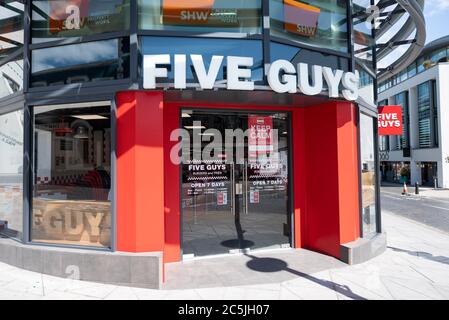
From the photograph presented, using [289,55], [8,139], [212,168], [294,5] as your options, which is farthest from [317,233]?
[8,139]

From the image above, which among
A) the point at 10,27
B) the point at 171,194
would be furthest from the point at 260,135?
the point at 10,27

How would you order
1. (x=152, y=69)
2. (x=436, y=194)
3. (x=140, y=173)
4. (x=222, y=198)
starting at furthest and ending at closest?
(x=436, y=194) < (x=222, y=198) < (x=140, y=173) < (x=152, y=69)

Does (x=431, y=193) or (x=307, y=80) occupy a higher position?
(x=307, y=80)

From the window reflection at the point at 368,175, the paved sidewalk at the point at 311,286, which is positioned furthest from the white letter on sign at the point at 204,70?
the window reflection at the point at 368,175

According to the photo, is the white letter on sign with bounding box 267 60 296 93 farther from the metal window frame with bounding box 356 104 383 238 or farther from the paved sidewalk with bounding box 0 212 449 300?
the paved sidewalk with bounding box 0 212 449 300

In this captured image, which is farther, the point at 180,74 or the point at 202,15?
the point at 202,15

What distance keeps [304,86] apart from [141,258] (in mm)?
3708

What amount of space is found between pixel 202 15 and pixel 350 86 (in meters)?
2.86

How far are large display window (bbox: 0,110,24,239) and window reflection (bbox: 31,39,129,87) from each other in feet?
3.27

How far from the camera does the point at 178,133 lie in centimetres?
656

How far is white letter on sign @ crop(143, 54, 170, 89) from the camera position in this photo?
5.12 m

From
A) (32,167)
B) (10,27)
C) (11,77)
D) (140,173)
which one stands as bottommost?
(140,173)

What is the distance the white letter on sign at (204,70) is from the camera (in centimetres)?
520

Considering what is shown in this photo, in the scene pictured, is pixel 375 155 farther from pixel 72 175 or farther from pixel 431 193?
pixel 431 193
